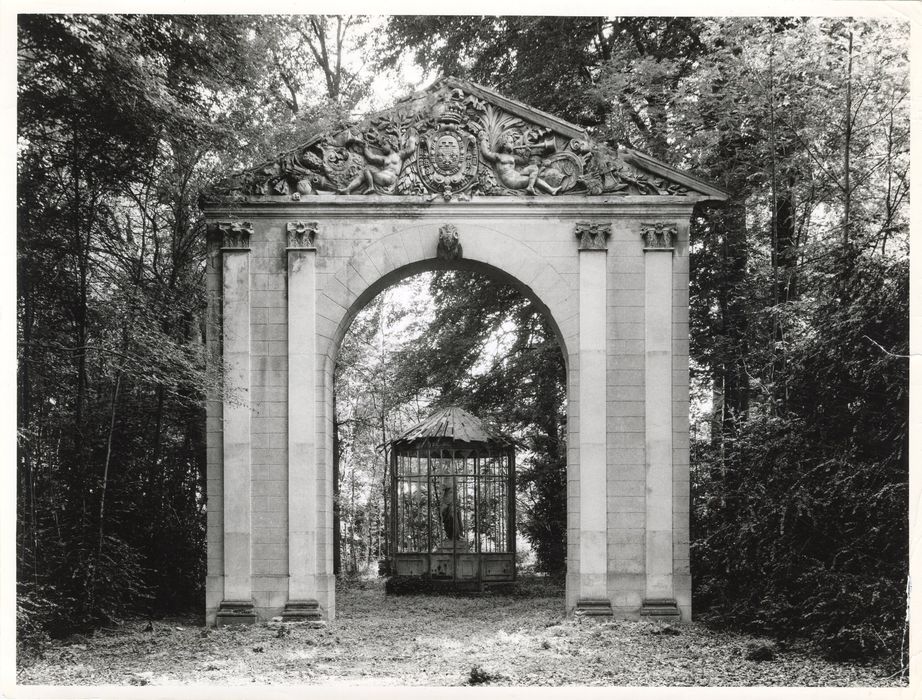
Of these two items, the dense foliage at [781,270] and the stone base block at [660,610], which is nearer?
the dense foliage at [781,270]

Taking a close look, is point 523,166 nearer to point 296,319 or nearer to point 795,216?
point 296,319

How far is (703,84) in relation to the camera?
691 inches

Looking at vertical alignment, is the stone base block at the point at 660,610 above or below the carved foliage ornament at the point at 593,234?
below

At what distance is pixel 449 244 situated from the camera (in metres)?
15.6

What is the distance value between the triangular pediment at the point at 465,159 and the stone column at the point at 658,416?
3.47ft

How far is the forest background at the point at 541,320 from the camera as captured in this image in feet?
42.9

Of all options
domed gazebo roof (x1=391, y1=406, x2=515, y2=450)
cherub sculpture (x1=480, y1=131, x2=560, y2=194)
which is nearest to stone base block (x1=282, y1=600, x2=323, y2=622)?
cherub sculpture (x1=480, y1=131, x2=560, y2=194)

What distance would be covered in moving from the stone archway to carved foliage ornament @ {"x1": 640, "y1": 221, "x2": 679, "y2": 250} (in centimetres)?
2

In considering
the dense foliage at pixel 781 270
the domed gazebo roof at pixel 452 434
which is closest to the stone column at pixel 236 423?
the dense foliage at pixel 781 270

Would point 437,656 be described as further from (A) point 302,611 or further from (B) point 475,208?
(B) point 475,208

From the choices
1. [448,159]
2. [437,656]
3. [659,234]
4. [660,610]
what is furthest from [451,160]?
[660,610]

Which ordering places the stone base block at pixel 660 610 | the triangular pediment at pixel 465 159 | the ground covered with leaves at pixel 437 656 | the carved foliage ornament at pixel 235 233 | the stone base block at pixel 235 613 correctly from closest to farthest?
the ground covered with leaves at pixel 437 656 → the stone base block at pixel 235 613 → the stone base block at pixel 660 610 → the carved foliage ornament at pixel 235 233 → the triangular pediment at pixel 465 159

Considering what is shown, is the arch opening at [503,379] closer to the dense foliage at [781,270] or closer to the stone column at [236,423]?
the dense foliage at [781,270]

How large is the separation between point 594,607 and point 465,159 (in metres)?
7.14
